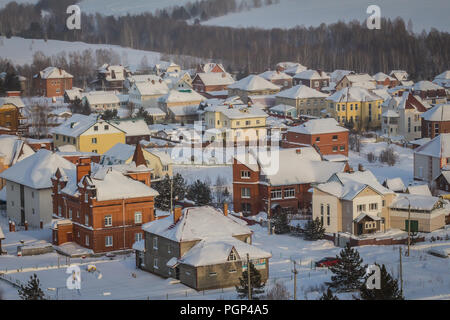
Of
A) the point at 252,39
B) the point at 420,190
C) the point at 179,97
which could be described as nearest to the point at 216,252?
the point at 420,190

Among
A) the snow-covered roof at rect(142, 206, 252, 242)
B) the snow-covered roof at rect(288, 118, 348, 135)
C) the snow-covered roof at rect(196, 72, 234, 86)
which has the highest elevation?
the snow-covered roof at rect(196, 72, 234, 86)

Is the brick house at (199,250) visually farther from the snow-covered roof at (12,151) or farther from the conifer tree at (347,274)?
the snow-covered roof at (12,151)

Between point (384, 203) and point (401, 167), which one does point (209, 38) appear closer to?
point (401, 167)

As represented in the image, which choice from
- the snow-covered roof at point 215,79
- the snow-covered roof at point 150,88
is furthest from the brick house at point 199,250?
the snow-covered roof at point 215,79

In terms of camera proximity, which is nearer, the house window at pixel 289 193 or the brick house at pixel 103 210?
the brick house at pixel 103 210

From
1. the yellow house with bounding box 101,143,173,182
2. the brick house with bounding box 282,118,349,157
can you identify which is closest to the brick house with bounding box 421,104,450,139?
the brick house with bounding box 282,118,349,157

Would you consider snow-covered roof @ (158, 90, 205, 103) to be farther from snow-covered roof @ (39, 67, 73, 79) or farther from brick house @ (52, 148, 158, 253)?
brick house @ (52, 148, 158, 253)
